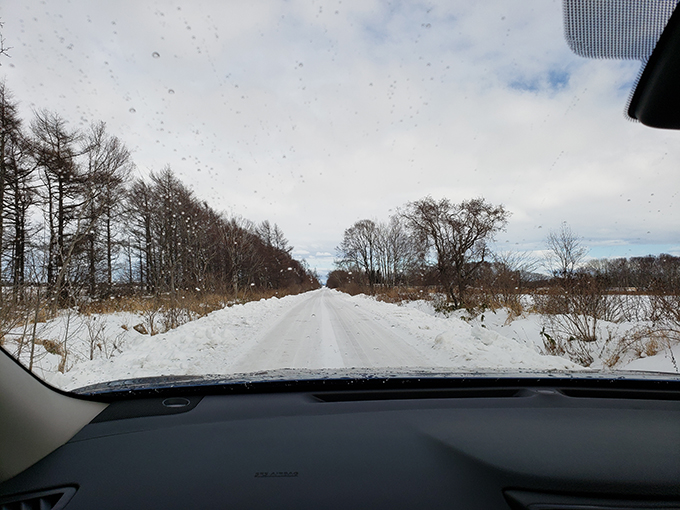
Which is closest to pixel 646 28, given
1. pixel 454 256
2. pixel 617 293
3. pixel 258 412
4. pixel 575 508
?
pixel 575 508

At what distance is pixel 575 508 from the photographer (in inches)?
53.1

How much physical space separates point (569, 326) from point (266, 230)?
50562 mm

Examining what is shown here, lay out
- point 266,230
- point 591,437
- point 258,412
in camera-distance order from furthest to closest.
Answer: point 266,230 < point 258,412 < point 591,437

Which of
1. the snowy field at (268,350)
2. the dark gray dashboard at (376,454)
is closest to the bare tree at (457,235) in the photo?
the snowy field at (268,350)

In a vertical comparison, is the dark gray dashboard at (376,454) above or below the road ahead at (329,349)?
above

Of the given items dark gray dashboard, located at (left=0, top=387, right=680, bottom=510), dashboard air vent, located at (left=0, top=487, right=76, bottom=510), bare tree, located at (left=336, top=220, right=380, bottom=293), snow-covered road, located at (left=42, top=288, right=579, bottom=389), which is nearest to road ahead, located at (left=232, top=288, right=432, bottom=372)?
snow-covered road, located at (left=42, top=288, right=579, bottom=389)

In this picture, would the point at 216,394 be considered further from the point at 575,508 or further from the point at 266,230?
the point at 266,230

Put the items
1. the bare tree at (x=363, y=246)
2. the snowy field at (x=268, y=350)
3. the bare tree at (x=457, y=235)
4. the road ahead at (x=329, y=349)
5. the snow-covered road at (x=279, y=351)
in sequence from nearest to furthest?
the snowy field at (x=268, y=350) → the snow-covered road at (x=279, y=351) → the road ahead at (x=329, y=349) → the bare tree at (x=457, y=235) → the bare tree at (x=363, y=246)

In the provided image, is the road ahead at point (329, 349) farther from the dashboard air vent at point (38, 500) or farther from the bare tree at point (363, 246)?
the bare tree at point (363, 246)

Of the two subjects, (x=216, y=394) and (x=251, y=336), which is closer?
(x=216, y=394)

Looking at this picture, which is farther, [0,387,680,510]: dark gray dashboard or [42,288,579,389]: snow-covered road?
[42,288,579,389]: snow-covered road

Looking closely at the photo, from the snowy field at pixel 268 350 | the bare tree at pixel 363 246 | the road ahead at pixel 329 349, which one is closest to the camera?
the snowy field at pixel 268 350

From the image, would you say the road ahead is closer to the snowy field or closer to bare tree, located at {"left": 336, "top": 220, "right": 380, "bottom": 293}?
the snowy field

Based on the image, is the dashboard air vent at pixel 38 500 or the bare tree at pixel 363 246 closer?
the dashboard air vent at pixel 38 500
